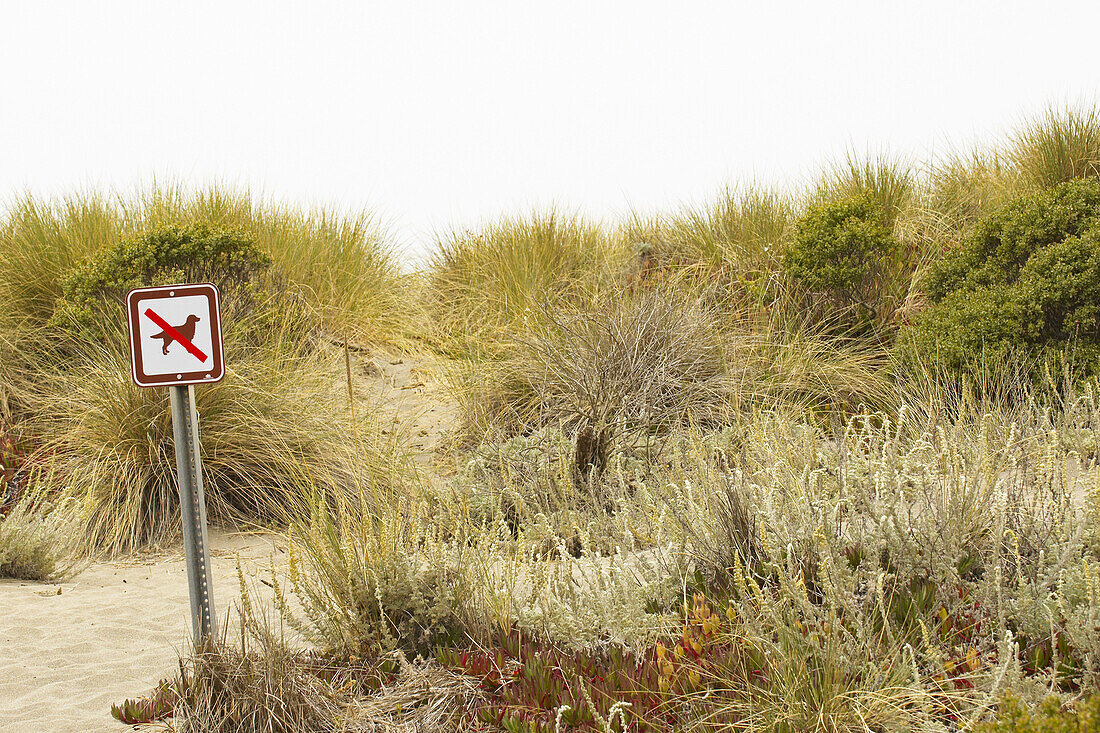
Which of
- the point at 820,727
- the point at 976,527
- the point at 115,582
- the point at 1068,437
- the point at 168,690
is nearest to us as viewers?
the point at 820,727

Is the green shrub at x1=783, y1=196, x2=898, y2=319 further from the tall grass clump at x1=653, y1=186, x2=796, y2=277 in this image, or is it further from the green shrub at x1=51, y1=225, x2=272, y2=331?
the green shrub at x1=51, y1=225, x2=272, y2=331

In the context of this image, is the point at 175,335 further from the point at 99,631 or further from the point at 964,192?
the point at 964,192

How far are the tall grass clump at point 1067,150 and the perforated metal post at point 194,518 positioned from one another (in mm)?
11046

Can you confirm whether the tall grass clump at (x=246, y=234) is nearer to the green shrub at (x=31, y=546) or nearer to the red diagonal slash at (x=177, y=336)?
the green shrub at (x=31, y=546)

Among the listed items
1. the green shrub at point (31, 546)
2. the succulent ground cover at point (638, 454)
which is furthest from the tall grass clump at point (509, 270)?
the green shrub at point (31, 546)

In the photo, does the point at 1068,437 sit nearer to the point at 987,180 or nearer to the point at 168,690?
the point at 168,690

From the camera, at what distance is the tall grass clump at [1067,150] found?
11.4 metres

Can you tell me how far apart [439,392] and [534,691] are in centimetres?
695

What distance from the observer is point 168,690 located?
3902mm

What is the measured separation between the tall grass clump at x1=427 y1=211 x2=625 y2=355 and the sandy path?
4.96 m

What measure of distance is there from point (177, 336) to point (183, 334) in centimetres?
3

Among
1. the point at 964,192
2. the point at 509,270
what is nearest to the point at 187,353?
the point at 509,270

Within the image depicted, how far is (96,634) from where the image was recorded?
5109mm

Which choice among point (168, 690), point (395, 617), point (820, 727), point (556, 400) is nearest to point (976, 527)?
point (820, 727)
